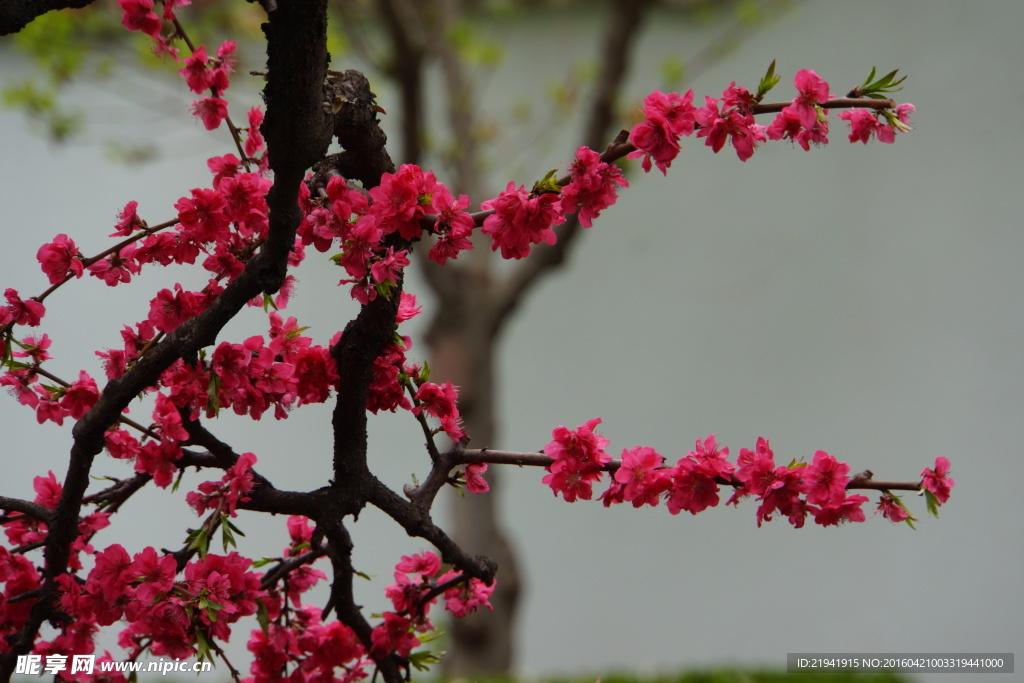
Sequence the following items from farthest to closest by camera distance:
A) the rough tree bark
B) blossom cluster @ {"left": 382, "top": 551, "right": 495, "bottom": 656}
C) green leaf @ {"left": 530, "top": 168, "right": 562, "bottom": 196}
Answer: the rough tree bark
blossom cluster @ {"left": 382, "top": 551, "right": 495, "bottom": 656}
green leaf @ {"left": 530, "top": 168, "right": 562, "bottom": 196}

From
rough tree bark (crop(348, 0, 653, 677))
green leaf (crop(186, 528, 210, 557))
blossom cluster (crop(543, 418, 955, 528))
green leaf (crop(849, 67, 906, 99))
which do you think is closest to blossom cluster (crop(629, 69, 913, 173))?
green leaf (crop(849, 67, 906, 99))

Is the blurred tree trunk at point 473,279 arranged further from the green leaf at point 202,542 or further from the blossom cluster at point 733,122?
the green leaf at point 202,542

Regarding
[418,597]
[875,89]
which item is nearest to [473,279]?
[418,597]

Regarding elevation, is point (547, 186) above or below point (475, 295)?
below

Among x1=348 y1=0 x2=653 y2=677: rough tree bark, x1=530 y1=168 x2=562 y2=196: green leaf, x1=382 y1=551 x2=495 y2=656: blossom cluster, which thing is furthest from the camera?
x1=348 y1=0 x2=653 y2=677: rough tree bark

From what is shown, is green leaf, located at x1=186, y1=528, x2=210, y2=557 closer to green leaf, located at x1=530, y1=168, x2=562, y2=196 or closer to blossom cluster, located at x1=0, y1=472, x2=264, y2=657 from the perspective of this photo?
blossom cluster, located at x1=0, y1=472, x2=264, y2=657

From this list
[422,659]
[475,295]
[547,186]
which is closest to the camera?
[547,186]

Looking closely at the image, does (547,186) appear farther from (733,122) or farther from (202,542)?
(202,542)

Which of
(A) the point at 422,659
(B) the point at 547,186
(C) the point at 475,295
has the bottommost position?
(A) the point at 422,659

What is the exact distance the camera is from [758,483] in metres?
0.73

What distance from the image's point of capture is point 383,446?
3234mm

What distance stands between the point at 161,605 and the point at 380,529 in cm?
252

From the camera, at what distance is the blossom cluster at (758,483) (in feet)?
2.35

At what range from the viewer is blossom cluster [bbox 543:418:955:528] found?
72 cm
